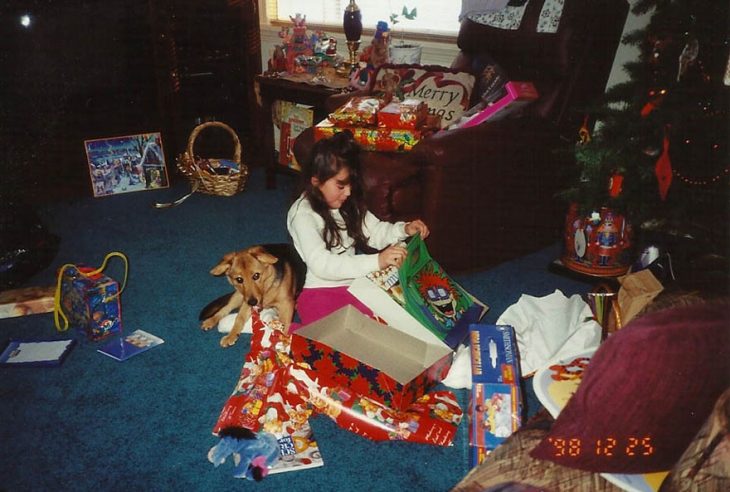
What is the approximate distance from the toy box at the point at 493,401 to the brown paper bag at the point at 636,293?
0.35 m

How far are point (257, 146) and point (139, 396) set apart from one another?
2573mm

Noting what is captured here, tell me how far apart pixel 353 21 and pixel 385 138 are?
1306 mm

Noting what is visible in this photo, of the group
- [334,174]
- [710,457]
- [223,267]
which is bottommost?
[223,267]

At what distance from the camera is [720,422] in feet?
2.14

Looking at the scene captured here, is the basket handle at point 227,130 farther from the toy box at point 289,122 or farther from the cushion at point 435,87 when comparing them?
the cushion at point 435,87

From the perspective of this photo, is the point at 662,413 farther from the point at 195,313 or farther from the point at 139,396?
the point at 195,313

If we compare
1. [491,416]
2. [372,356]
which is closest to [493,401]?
[491,416]

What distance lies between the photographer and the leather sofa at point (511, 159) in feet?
7.87

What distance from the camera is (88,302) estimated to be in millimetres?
2123

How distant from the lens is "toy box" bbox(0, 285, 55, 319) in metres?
2.34

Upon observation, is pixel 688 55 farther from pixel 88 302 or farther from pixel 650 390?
pixel 88 302

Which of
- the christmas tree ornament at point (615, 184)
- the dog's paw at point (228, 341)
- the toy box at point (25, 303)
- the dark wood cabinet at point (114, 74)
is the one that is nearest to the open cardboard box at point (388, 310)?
the dog's paw at point (228, 341)

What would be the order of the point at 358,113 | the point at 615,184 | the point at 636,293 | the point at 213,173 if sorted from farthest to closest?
the point at 213,173, the point at 358,113, the point at 615,184, the point at 636,293

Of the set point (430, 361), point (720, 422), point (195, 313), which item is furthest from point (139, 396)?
point (720, 422)
